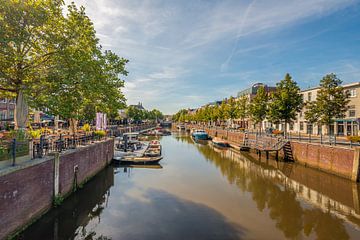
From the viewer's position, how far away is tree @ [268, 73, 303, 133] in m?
35.8

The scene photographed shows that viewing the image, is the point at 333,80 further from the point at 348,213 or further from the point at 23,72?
the point at 23,72

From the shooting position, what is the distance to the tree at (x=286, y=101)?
117ft

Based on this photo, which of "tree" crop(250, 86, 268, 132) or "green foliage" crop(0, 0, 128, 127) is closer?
"green foliage" crop(0, 0, 128, 127)

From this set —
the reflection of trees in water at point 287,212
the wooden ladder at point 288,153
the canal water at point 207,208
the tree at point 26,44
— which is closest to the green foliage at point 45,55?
the tree at point 26,44

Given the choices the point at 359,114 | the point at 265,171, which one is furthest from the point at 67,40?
the point at 359,114

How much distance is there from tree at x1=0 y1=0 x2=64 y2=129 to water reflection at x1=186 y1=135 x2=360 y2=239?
61.5 ft

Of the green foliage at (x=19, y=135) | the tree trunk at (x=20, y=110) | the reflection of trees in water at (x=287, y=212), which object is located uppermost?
the tree trunk at (x=20, y=110)

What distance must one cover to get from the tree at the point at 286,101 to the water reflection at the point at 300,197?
893 cm

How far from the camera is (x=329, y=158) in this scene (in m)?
25.1

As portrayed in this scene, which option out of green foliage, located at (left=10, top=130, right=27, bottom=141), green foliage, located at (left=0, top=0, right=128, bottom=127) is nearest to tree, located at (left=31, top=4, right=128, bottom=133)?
green foliage, located at (left=0, top=0, right=128, bottom=127)

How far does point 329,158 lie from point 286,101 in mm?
12808

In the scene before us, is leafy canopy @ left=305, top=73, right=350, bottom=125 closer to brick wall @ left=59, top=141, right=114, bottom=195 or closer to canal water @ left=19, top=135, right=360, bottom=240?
canal water @ left=19, top=135, right=360, bottom=240

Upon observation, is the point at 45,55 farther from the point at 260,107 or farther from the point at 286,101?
the point at 260,107

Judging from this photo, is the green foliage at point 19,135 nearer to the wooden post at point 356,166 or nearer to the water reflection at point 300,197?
the water reflection at point 300,197
